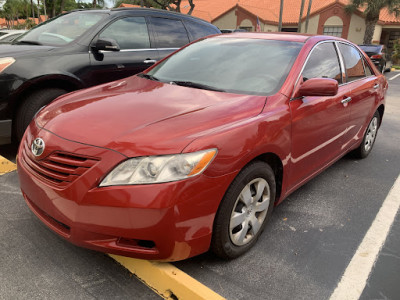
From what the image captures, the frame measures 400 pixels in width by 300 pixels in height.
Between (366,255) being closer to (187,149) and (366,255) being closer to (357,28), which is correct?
(187,149)

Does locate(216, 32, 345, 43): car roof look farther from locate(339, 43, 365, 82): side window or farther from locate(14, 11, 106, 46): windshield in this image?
locate(14, 11, 106, 46): windshield

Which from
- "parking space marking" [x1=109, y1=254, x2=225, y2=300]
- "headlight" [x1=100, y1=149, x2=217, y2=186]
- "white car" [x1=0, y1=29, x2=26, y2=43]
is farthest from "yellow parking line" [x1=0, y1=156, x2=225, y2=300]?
"white car" [x1=0, y1=29, x2=26, y2=43]

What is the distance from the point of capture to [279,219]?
3098 millimetres

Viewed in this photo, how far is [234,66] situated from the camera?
3.09 meters

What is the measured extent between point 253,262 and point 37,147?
64.5 inches

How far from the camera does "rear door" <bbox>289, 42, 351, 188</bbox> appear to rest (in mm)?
2850

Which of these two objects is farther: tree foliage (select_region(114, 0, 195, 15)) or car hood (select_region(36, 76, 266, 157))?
tree foliage (select_region(114, 0, 195, 15))

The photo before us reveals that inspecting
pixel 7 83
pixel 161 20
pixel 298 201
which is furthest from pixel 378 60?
pixel 7 83

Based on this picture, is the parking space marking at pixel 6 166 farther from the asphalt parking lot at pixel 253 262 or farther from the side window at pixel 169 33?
the side window at pixel 169 33

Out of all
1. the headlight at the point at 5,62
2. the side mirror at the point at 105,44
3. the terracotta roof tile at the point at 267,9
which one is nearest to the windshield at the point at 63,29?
the side mirror at the point at 105,44

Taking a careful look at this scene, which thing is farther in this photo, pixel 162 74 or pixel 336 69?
pixel 336 69

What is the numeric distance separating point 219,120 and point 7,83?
2.56 metres

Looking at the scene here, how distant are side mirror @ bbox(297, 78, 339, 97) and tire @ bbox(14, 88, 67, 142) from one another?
280 cm

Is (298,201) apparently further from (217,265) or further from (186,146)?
(186,146)
